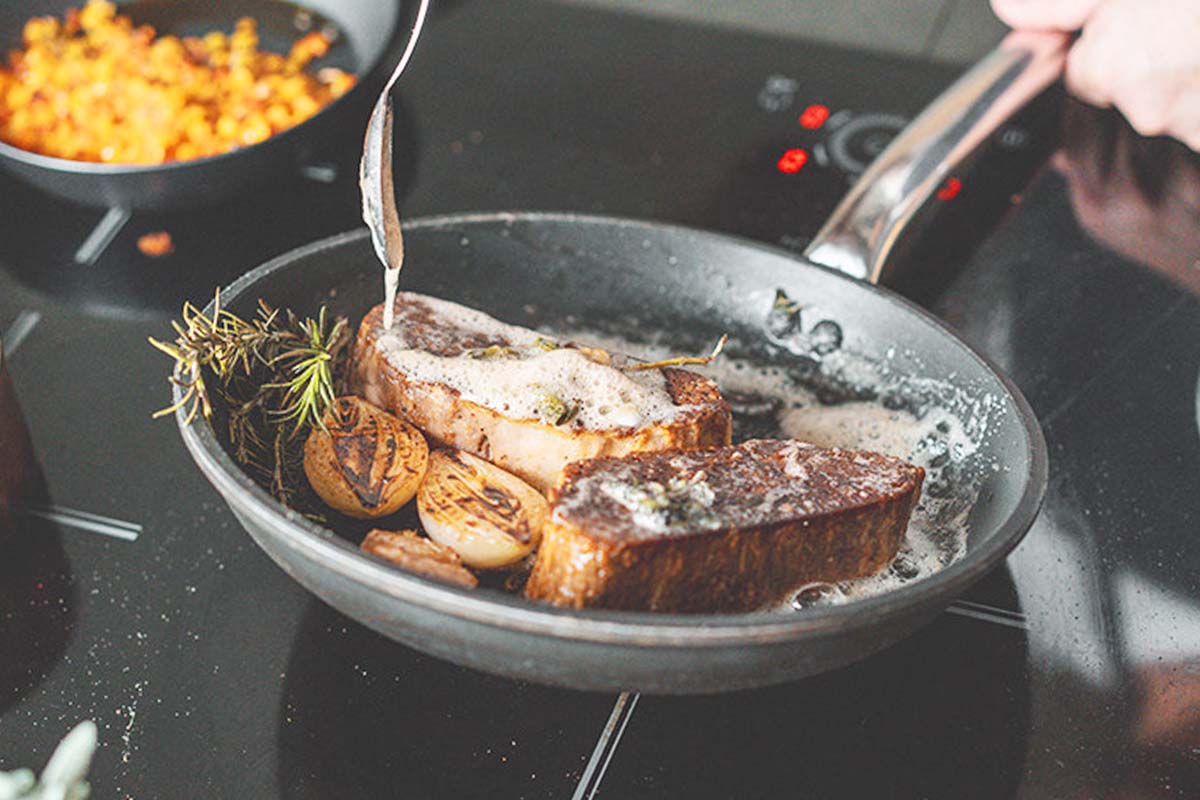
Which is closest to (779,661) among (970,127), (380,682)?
(380,682)

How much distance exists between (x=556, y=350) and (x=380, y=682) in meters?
0.28

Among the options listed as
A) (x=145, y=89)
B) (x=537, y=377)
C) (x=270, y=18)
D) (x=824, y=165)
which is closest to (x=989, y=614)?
(x=537, y=377)

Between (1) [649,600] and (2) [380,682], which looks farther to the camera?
(2) [380,682]

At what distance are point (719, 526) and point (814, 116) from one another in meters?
0.95

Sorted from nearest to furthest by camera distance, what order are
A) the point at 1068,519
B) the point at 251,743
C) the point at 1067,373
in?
the point at 251,743 < the point at 1068,519 < the point at 1067,373

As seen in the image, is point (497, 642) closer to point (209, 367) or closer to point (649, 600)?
point (649, 600)

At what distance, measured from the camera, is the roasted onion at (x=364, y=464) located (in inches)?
32.4

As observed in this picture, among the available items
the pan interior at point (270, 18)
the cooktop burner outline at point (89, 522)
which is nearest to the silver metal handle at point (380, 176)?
the cooktop burner outline at point (89, 522)

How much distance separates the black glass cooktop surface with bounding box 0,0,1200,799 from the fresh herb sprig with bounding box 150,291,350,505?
0.13 m

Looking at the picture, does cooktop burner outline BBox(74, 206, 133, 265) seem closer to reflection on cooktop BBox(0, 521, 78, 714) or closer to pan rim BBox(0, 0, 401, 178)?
pan rim BBox(0, 0, 401, 178)

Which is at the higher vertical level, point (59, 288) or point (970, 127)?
point (970, 127)

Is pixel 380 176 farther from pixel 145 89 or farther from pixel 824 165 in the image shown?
pixel 824 165

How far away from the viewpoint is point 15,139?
1265mm

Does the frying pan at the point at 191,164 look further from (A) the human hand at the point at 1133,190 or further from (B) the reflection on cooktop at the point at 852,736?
(A) the human hand at the point at 1133,190
